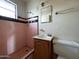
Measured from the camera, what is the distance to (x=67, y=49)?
5.41 feet

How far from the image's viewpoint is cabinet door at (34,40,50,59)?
1.93 m

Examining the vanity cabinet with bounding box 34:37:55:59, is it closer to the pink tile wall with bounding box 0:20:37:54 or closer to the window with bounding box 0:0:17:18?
the pink tile wall with bounding box 0:20:37:54

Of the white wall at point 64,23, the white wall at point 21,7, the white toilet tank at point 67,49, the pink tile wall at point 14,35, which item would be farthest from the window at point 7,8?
the white toilet tank at point 67,49

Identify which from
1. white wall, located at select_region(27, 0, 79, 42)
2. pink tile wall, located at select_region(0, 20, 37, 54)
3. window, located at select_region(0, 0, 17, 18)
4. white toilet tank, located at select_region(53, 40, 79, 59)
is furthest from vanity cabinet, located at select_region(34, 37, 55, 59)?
window, located at select_region(0, 0, 17, 18)

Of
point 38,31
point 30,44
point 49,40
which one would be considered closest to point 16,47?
point 30,44

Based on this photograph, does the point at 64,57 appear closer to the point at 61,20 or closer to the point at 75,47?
the point at 75,47

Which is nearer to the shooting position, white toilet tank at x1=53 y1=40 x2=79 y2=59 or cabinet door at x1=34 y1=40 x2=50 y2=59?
white toilet tank at x1=53 y1=40 x2=79 y2=59

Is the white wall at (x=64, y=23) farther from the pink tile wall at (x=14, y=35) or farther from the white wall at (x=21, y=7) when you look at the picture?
the white wall at (x=21, y=7)

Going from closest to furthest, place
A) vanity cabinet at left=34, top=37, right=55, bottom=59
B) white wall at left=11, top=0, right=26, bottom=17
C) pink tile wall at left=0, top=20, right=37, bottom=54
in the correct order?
vanity cabinet at left=34, top=37, right=55, bottom=59 → pink tile wall at left=0, top=20, right=37, bottom=54 → white wall at left=11, top=0, right=26, bottom=17

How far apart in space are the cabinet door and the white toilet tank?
0.77 ft

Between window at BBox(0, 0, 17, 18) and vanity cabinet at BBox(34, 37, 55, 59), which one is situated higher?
window at BBox(0, 0, 17, 18)

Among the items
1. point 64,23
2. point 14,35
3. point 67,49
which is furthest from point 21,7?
point 67,49

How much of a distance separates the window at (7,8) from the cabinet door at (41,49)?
1.42 m

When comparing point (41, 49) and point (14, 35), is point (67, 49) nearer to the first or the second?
point (41, 49)
